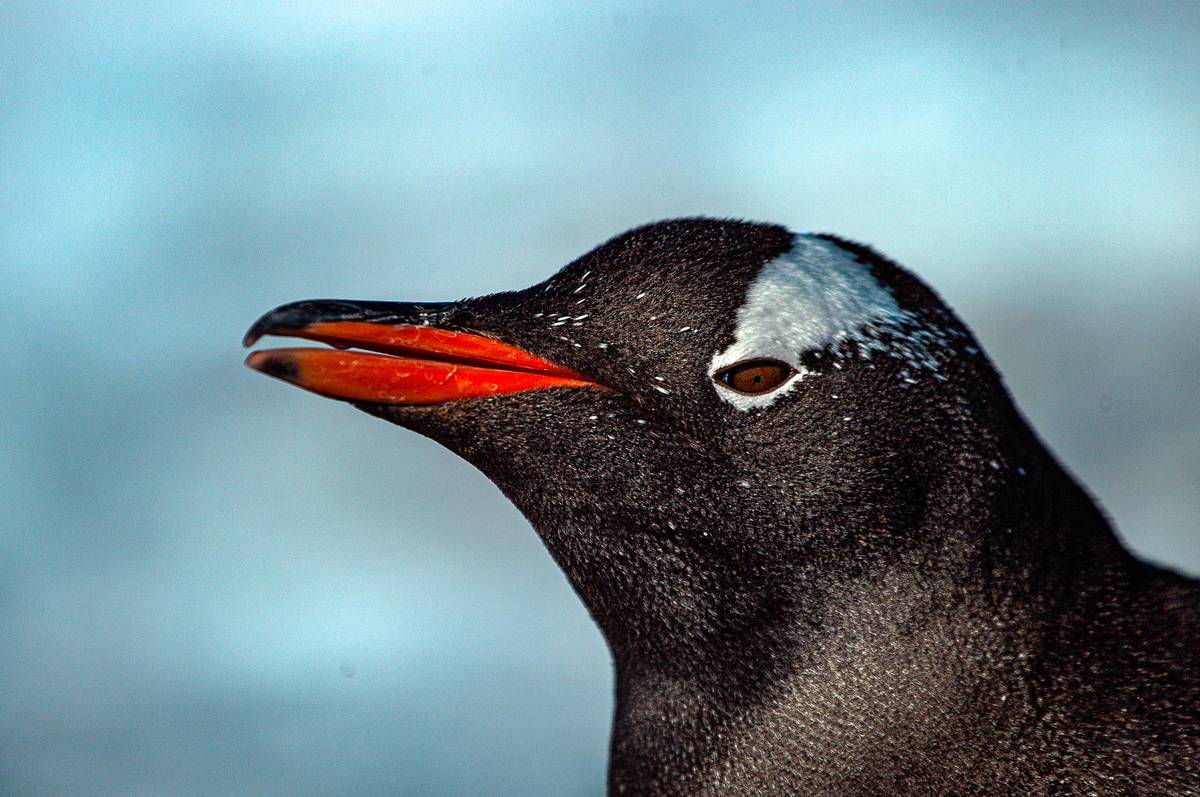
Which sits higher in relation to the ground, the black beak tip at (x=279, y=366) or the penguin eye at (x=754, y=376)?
the black beak tip at (x=279, y=366)

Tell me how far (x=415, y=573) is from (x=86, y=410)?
2.05 metres

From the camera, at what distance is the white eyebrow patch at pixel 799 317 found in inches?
72.9

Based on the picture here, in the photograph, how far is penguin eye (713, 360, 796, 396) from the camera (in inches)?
73.5

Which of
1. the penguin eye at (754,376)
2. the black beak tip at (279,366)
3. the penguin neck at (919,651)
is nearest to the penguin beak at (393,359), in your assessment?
the black beak tip at (279,366)

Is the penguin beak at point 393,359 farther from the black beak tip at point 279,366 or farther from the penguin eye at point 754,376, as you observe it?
the penguin eye at point 754,376

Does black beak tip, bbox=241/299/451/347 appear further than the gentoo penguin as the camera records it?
Yes

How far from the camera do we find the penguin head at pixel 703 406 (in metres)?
1.85

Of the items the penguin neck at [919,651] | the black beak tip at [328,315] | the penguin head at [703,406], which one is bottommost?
the penguin neck at [919,651]

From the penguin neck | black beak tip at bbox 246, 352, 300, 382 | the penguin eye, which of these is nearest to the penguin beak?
black beak tip at bbox 246, 352, 300, 382

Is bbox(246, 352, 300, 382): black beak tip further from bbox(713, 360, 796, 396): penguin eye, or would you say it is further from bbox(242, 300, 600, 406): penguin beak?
bbox(713, 360, 796, 396): penguin eye

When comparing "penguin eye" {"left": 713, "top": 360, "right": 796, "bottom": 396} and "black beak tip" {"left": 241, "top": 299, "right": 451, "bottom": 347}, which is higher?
"black beak tip" {"left": 241, "top": 299, "right": 451, "bottom": 347}

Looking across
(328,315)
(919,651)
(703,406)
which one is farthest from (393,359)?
(919,651)

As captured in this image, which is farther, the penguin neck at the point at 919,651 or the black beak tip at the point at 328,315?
the black beak tip at the point at 328,315

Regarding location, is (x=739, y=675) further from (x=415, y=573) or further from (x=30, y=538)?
(x=30, y=538)
